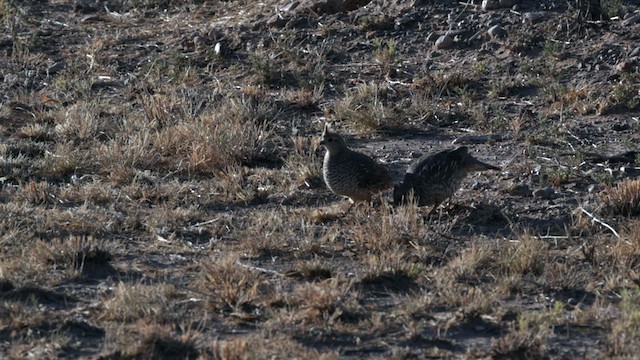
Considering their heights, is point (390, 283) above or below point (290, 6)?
below

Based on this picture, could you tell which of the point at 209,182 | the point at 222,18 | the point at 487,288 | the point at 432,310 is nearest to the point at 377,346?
the point at 432,310

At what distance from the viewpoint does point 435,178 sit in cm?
926

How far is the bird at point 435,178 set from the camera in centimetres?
926

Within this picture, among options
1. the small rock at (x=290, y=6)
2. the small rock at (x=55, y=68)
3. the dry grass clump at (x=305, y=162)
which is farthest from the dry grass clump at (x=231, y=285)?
the small rock at (x=290, y=6)

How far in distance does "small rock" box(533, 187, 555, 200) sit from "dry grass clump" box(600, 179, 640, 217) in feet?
1.89

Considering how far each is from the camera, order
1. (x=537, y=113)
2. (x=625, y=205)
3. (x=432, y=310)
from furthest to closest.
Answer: (x=537, y=113) < (x=625, y=205) < (x=432, y=310)

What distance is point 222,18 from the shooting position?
15.1 metres

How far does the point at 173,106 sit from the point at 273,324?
5.36 m

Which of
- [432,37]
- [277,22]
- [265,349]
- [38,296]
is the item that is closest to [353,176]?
[38,296]

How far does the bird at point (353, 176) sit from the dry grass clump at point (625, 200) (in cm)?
169

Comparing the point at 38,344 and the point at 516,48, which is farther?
the point at 516,48

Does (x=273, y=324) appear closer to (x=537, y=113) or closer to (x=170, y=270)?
(x=170, y=270)

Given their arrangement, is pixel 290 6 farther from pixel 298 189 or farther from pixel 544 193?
pixel 544 193

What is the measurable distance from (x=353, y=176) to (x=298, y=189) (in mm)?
918
